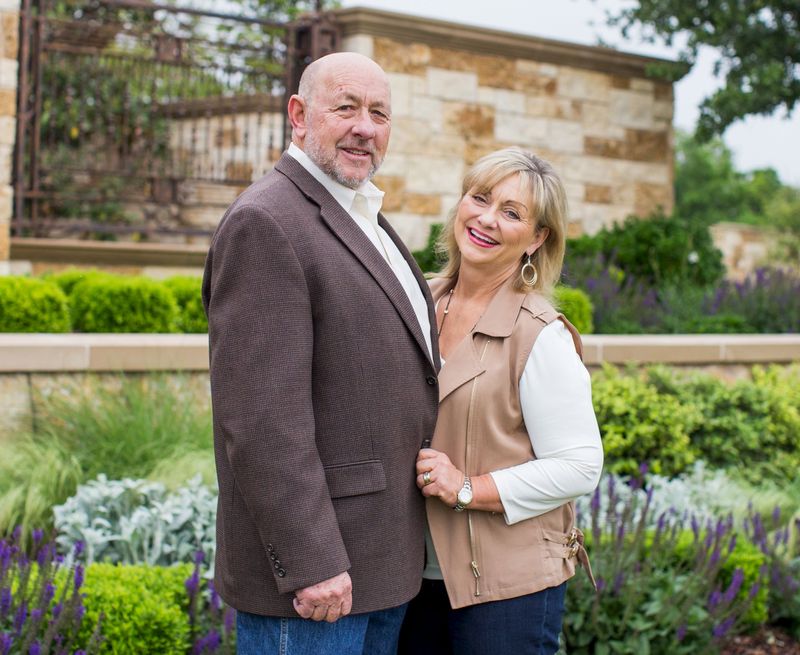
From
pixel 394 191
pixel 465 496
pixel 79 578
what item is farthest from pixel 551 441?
pixel 394 191

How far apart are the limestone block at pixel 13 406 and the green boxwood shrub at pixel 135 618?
178 centimetres

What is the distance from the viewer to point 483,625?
2.29 meters

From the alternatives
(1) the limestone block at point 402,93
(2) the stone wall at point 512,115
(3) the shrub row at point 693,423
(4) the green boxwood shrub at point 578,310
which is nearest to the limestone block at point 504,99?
(2) the stone wall at point 512,115

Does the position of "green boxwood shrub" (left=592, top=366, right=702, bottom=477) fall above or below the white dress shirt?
below

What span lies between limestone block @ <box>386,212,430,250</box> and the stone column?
3442 mm

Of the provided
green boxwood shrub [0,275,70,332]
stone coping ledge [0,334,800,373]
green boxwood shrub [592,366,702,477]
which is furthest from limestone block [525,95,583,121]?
green boxwood shrub [0,275,70,332]

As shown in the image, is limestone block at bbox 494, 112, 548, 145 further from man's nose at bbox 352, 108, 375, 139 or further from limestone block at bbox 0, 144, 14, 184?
man's nose at bbox 352, 108, 375, 139

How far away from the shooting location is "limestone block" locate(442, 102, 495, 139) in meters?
9.37

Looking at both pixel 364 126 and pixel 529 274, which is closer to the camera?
pixel 364 126

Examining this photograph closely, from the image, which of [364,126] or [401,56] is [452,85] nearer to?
[401,56]

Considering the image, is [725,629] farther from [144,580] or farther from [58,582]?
[58,582]

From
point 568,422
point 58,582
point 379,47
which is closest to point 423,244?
point 379,47

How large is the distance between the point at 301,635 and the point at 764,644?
2.83 m

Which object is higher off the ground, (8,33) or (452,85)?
(452,85)
